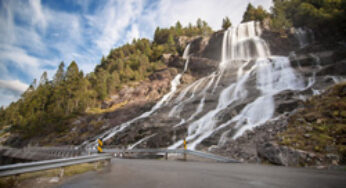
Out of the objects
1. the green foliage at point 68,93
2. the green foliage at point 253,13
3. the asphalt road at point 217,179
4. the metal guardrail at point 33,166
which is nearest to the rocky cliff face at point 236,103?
the asphalt road at point 217,179

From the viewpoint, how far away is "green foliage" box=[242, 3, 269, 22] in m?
61.9

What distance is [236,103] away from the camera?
23969mm

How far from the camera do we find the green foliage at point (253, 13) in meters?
61.9

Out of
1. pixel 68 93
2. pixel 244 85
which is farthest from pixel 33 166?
pixel 68 93

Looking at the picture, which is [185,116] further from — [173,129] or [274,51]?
[274,51]

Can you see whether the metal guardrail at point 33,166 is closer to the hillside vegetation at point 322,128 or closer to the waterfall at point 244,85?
the hillside vegetation at point 322,128

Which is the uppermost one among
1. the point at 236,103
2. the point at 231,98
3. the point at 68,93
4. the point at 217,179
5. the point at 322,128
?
the point at 68,93

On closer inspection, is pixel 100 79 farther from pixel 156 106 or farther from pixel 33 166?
pixel 33 166

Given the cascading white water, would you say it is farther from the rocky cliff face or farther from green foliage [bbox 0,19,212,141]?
green foliage [bbox 0,19,212,141]

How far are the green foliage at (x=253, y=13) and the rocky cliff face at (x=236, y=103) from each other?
12060 millimetres

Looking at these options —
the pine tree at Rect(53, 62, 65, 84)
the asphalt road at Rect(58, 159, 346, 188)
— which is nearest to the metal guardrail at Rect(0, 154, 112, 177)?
the asphalt road at Rect(58, 159, 346, 188)

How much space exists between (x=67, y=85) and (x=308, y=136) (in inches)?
2416

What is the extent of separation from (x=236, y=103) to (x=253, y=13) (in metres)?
53.5

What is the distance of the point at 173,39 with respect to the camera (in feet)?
269
